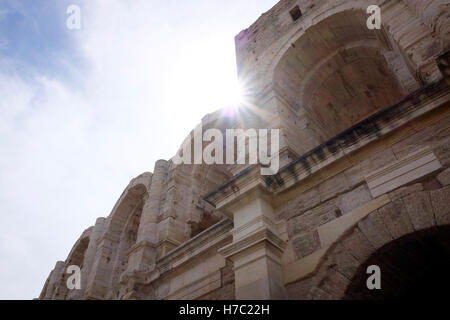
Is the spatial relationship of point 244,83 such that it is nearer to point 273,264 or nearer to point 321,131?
point 321,131

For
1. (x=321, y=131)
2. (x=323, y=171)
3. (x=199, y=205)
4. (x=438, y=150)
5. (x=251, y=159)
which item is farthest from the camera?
(x=199, y=205)

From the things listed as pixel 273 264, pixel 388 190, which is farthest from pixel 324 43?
pixel 273 264

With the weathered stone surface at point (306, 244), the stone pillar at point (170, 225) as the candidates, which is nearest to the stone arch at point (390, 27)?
the weathered stone surface at point (306, 244)

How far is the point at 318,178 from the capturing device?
4445 millimetres

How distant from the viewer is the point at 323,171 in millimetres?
4398

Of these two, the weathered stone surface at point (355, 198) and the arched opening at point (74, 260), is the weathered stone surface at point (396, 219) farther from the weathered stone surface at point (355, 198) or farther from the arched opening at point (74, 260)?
the arched opening at point (74, 260)

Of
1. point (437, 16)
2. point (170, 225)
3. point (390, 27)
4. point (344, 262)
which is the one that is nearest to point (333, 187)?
point (344, 262)

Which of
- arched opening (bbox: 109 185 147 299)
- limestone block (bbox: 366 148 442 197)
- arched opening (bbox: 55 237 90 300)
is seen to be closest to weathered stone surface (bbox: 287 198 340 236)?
limestone block (bbox: 366 148 442 197)

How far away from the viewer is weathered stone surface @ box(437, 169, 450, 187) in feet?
11.0

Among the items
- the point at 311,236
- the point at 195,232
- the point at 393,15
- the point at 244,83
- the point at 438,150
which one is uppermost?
the point at 244,83

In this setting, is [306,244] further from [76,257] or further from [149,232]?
[76,257]

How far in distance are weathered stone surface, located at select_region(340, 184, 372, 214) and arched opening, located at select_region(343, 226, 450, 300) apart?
60cm

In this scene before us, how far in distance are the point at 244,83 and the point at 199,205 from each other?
2909 mm

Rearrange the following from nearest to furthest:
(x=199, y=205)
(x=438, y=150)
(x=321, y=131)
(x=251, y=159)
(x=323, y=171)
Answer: (x=438, y=150), (x=323, y=171), (x=251, y=159), (x=321, y=131), (x=199, y=205)
